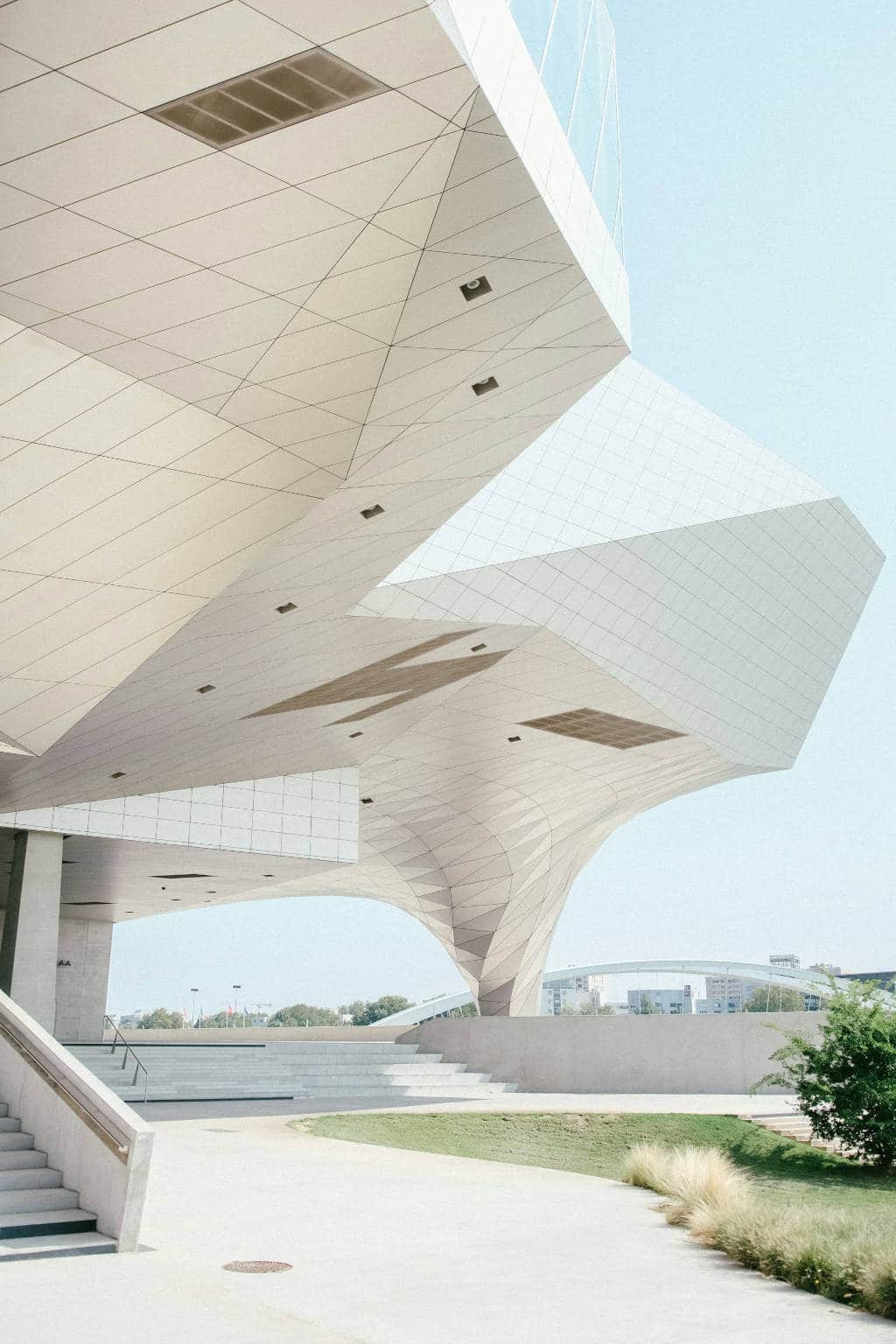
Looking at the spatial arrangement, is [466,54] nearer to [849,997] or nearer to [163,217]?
[163,217]

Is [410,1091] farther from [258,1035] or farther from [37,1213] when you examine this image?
[258,1035]

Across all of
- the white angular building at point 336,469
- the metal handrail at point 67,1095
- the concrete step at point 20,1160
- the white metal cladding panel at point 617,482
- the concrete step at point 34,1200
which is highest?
the white metal cladding panel at point 617,482

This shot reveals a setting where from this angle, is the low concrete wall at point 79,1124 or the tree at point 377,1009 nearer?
the low concrete wall at point 79,1124

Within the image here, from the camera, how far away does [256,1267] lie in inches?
316

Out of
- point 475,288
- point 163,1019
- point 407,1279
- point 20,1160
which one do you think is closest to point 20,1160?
point 20,1160

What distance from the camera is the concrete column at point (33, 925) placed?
30.0 meters

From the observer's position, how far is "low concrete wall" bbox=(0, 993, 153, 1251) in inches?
328

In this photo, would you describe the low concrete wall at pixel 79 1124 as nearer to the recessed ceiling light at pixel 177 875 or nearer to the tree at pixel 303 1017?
the recessed ceiling light at pixel 177 875

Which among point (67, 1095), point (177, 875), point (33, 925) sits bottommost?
point (67, 1095)

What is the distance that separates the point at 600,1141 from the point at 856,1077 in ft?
14.5

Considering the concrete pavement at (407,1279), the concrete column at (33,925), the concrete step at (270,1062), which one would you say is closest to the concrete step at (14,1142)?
the concrete pavement at (407,1279)

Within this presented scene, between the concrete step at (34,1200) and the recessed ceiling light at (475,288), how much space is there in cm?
880

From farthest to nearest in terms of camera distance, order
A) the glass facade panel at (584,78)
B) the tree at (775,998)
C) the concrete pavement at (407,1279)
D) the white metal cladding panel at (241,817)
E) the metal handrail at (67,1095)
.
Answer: the tree at (775,998)
the white metal cladding panel at (241,817)
the glass facade panel at (584,78)
the metal handrail at (67,1095)
the concrete pavement at (407,1279)

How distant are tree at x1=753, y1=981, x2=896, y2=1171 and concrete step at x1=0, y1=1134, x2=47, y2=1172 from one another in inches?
495
